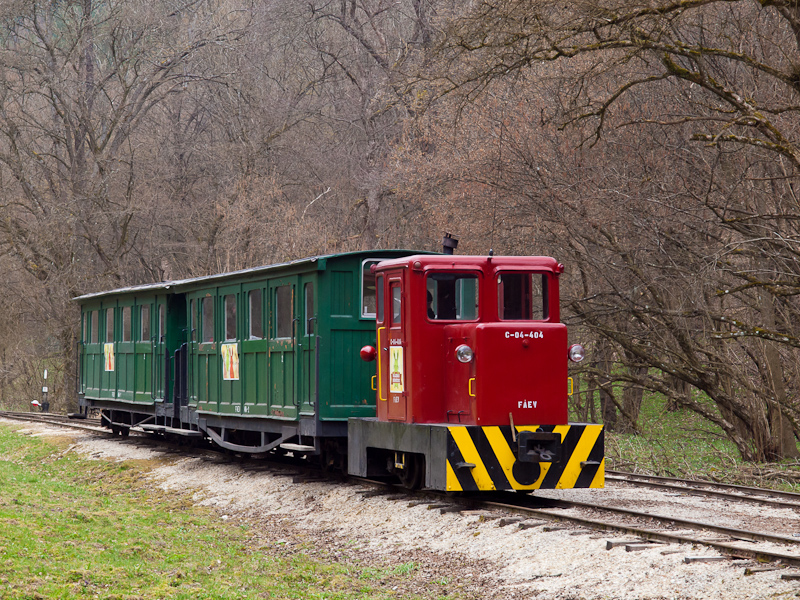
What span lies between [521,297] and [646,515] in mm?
2846

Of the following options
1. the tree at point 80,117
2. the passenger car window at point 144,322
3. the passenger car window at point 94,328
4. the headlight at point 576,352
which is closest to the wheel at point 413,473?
the headlight at point 576,352

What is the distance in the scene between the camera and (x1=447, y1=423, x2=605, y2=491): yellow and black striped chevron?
10.5m

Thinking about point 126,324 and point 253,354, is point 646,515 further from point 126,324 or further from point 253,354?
point 126,324

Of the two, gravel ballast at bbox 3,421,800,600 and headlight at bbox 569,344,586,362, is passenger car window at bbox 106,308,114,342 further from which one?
headlight at bbox 569,344,586,362

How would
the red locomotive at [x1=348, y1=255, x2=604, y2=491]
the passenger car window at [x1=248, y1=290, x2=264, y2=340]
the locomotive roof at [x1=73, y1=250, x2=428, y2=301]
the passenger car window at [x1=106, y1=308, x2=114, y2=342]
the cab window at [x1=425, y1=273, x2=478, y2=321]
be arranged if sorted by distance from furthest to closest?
the passenger car window at [x1=106, y1=308, x2=114, y2=342], the passenger car window at [x1=248, y1=290, x2=264, y2=340], the locomotive roof at [x1=73, y1=250, x2=428, y2=301], the cab window at [x1=425, y1=273, x2=478, y2=321], the red locomotive at [x1=348, y1=255, x2=604, y2=491]

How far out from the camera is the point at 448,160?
19891 mm

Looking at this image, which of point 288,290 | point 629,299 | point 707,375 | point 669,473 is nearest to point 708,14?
point 629,299

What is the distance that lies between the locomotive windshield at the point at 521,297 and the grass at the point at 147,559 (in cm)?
338

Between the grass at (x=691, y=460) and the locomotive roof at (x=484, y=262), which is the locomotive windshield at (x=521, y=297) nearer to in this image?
the locomotive roof at (x=484, y=262)

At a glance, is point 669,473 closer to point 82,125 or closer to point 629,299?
point 629,299

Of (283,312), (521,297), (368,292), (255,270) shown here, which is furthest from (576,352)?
(255,270)

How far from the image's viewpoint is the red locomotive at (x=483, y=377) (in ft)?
35.0

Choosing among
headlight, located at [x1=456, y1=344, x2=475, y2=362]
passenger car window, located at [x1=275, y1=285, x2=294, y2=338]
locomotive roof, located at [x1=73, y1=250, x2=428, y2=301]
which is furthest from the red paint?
passenger car window, located at [x1=275, y1=285, x2=294, y2=338]

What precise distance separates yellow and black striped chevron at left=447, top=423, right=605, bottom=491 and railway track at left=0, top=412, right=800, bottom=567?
0.88 feet
